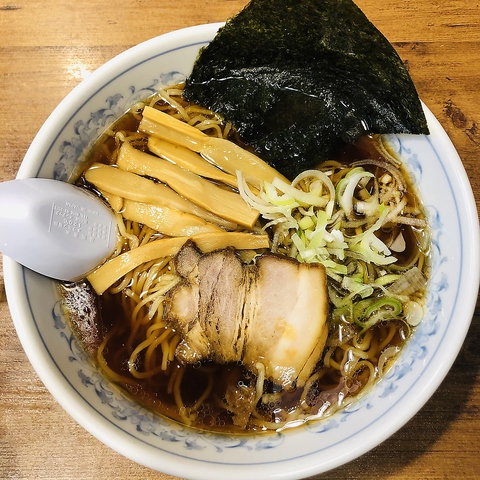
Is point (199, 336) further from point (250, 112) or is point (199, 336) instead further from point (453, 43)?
point (453, 43)

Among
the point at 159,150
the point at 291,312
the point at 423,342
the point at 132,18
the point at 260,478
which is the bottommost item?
the point at 260,478

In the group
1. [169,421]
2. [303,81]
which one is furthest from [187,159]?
[169,421]

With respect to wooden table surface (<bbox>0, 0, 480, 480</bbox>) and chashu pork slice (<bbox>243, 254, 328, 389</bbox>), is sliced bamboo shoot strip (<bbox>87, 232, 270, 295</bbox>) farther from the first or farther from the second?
wooden table surface (<bbox>0, 0, 480, 480</bbox>)

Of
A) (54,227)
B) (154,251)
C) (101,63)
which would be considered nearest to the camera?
(54,227)

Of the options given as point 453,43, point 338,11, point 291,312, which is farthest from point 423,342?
point 453,43

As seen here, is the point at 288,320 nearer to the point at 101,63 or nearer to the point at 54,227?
the point at 54,227

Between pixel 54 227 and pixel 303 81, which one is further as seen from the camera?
pixel 303 81

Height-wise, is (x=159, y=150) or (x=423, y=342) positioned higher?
(x=159, y=150)
